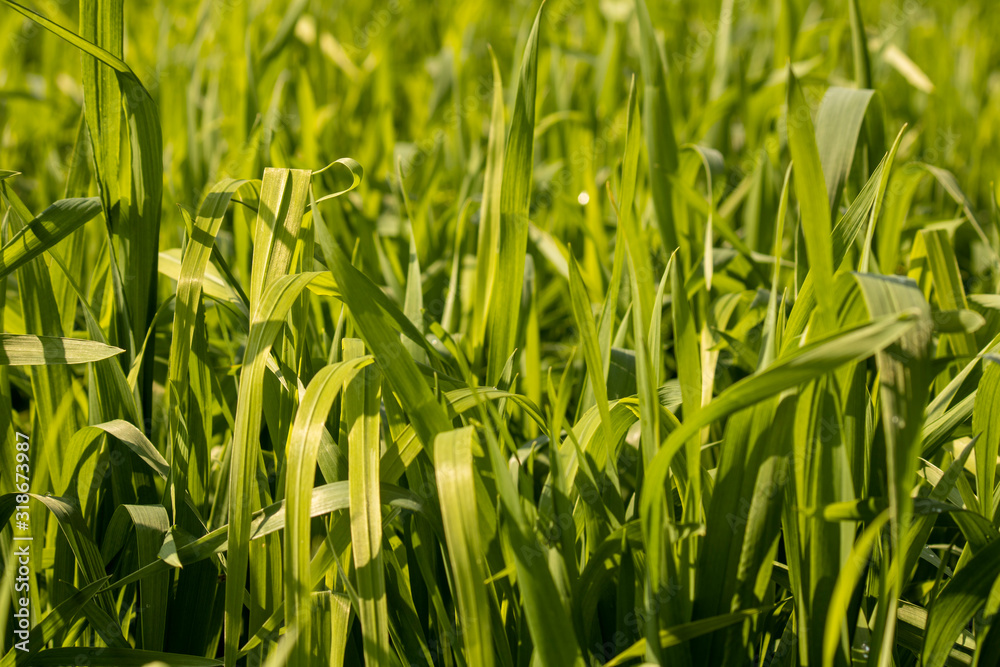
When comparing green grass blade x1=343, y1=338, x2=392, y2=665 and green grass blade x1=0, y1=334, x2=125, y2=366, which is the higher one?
green grass blade x1=0, y1=334, x2=125, y2=366

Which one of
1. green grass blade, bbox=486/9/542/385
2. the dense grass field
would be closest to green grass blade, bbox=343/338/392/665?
the dense grass field

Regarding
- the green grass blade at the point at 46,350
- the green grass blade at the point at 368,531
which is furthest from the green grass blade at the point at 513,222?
the green grass blade at the point at 46,350

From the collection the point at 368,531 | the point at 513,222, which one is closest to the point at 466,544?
the point at 368,531

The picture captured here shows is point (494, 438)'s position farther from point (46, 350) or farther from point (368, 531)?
point (46, 350)

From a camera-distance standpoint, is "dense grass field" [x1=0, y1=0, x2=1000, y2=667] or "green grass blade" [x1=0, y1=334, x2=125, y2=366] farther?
"green grass blade" [x1=0, y1=334, x2=125, y2=366]

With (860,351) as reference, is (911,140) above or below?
above

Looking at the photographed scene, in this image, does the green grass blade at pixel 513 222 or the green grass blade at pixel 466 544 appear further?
the green grass blade at pixel 513 222

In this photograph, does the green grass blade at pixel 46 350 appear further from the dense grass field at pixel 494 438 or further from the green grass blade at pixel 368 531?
the green grass blade at pixel 368 531

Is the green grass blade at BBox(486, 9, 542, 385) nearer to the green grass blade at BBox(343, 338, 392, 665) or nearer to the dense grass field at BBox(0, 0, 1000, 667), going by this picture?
the dense grass field at BBox(0, 0, 1000, 667)

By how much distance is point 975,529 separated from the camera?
1.59 ft

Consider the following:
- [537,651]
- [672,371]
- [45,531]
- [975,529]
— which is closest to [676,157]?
[672,371]

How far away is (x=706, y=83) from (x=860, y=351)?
→ 1.53 m

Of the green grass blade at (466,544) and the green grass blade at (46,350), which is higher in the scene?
the green grass blade at (46,350)

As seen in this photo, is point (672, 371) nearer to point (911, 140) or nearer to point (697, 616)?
point (697, 616)
